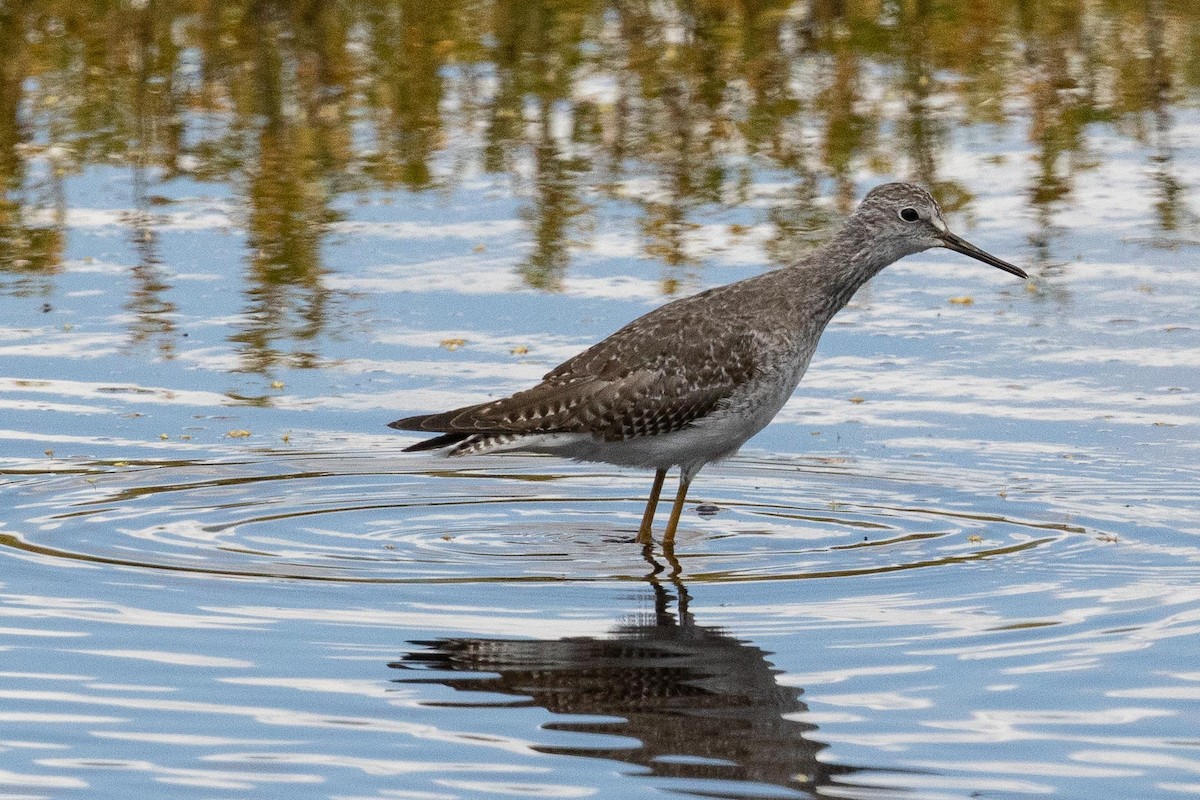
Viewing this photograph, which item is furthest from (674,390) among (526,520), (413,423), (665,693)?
(665,693)

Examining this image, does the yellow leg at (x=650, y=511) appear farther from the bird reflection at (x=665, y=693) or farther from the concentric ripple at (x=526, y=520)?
the bird reflection at (x=665, y=693)

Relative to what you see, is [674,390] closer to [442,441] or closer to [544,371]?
[442,441]

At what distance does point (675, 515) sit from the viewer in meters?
9.77

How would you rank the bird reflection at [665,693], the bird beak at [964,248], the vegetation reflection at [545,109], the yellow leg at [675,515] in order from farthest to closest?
the vegetation reflection at [545,109]
the bird beak at [964,248]
the yellow leg at [675,515]
the bird reflection at [665,693]

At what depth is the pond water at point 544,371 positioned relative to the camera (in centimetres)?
709

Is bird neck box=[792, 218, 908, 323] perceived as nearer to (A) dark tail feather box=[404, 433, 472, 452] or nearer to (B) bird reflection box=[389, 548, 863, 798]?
(A) dark tail feather box=[404, 433, 472, 452]

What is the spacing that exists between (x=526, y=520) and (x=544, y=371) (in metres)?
2.03

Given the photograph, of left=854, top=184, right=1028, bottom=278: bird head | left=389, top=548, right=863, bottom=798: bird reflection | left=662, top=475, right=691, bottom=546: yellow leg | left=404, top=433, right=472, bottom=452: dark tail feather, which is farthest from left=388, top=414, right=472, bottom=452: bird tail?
left=854, top=184, right=1028, bottom=278: bird head

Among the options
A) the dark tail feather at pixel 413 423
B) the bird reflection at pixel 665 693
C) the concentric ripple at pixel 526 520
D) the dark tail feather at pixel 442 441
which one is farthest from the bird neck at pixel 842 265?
the bird reflection at pixel 665 693

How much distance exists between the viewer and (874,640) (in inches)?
313

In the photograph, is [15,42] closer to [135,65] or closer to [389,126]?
[135,65]

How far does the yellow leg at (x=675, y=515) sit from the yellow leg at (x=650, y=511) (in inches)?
3.1

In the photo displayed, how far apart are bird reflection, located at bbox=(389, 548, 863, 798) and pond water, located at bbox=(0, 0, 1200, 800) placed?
0.9 inches

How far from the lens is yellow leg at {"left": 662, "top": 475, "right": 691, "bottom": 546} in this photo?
9633 millimetres
